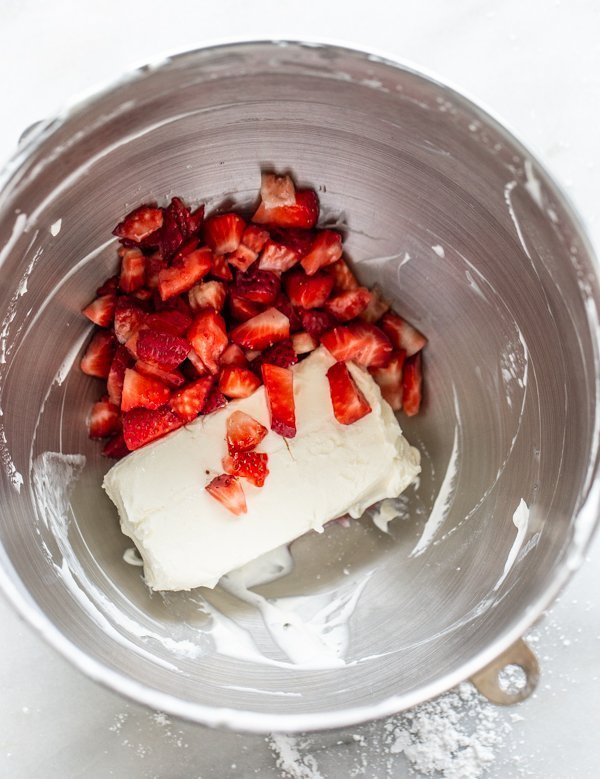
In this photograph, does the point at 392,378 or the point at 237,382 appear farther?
the point at 392,378

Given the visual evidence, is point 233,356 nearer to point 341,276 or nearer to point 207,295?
point 207,295

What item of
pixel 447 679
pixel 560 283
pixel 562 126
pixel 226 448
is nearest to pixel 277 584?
pixel 226 448

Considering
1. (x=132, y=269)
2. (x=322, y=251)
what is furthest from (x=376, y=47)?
(x=132, y=269)

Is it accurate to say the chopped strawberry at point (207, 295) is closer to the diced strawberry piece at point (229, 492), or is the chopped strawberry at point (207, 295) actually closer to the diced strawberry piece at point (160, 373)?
the diced strawberry piece at point (160, 373)

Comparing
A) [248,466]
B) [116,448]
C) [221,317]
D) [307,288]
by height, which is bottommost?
[116,448]

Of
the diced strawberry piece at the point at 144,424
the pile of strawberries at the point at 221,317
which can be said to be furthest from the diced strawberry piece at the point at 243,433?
the diced strawberry piece at the point at 144,424

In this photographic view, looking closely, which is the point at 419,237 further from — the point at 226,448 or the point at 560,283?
the point at 226,448
